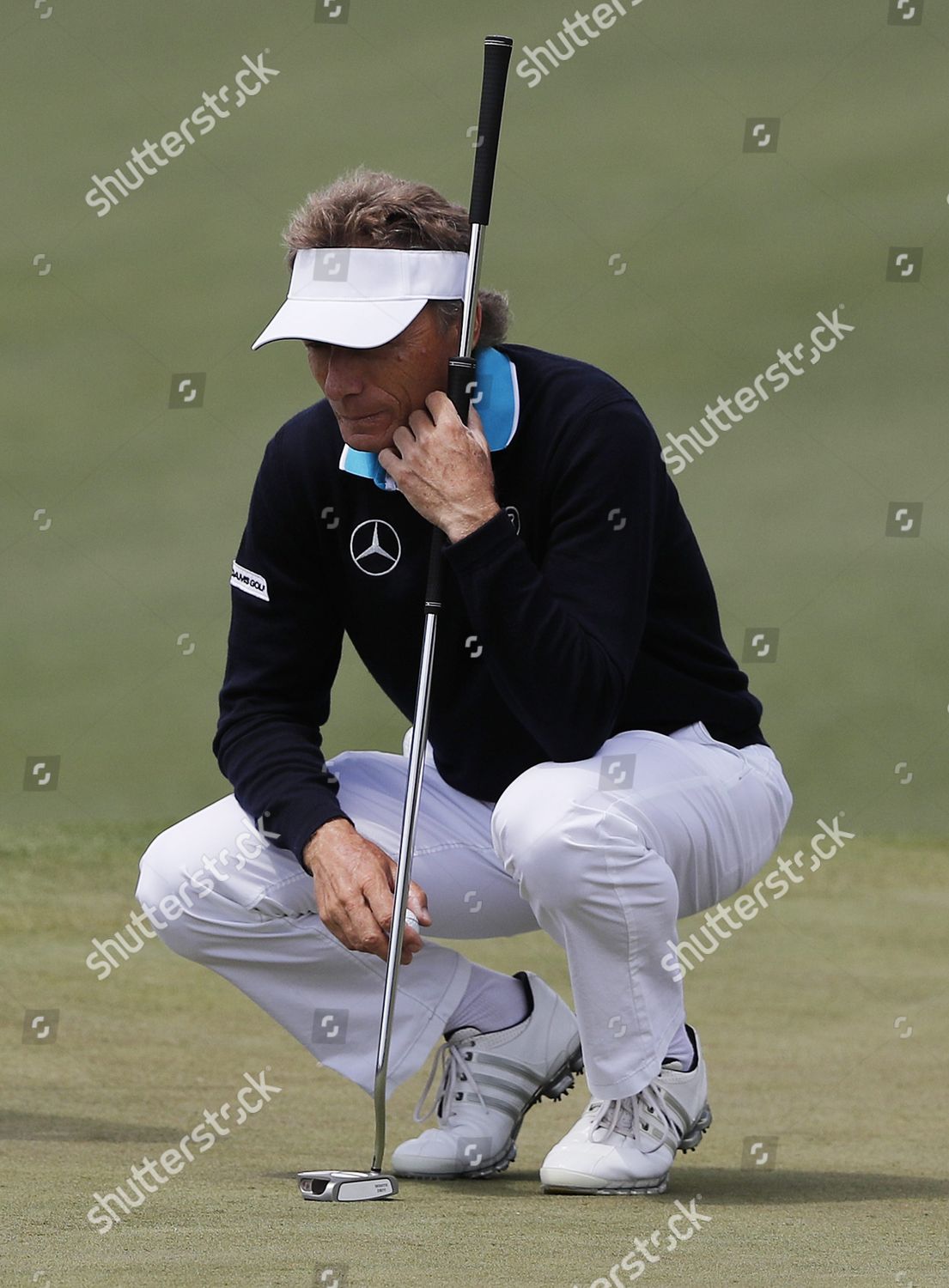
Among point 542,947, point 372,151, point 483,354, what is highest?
point 372,151

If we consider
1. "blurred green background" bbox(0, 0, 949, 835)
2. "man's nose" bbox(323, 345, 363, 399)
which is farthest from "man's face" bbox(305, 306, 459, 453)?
"blurred green background" bbox(0, 0, 949, 835)

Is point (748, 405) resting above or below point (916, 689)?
above

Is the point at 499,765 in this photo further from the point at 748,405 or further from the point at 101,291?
the point at 101,291

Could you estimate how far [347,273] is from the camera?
85.9 inches

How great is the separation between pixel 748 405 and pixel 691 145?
49.1 inches

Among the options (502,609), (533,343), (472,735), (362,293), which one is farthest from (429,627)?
(533,343)

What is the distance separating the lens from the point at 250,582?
7.95 ft

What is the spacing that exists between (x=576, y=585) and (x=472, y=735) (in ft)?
1.15

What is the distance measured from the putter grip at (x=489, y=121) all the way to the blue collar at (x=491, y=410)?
0.61ft

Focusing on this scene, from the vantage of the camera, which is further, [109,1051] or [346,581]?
[109,1051]

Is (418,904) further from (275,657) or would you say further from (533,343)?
(533,343)

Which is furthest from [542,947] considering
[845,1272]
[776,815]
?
[845,1272]

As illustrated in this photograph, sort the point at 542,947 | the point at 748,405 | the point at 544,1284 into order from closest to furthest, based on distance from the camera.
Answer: the point at 544,1284, the point at 542,947, the point at 748,405

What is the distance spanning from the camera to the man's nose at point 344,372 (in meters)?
2.16
